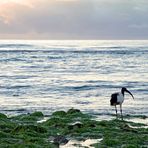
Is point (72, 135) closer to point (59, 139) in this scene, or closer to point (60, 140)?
point (59, 139)

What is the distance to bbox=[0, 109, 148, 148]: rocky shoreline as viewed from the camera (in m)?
17.4

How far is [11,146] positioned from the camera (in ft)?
53.6

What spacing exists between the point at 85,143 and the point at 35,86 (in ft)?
97.1

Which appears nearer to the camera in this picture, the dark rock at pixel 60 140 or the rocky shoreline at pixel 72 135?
Result: the rocky shoreline at pixel 72 135

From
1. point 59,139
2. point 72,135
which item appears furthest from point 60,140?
point 72,135

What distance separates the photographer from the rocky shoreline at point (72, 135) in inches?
684

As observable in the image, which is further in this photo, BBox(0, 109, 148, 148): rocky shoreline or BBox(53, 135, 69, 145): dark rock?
BBox(53, 135, 69, 145): dark rock

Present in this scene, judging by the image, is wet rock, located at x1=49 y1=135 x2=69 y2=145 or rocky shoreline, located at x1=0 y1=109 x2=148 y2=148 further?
wet rock, located at x1=49 y1=135 x2=69 y2=145

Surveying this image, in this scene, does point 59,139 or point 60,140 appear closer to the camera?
point 60,140

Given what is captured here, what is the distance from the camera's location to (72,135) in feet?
63.5

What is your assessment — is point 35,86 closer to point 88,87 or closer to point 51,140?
point 88,87

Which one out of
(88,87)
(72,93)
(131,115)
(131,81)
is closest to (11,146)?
(131,115)

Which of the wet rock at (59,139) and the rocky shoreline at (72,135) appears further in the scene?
the wet rock at (59,139)

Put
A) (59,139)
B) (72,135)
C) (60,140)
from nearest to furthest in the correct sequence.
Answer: (60,140) < (59,139) < (72,135)
